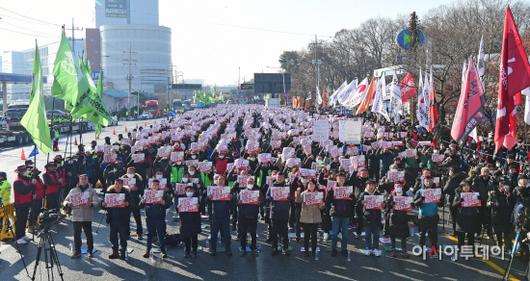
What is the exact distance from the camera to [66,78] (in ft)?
53.9

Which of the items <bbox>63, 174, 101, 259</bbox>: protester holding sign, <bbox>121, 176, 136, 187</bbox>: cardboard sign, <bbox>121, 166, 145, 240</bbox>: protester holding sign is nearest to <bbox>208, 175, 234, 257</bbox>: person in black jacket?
<bbox>121, 166, 145, 240</bbox>: protester holding sign

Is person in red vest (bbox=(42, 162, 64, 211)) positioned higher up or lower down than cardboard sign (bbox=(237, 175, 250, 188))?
lower down

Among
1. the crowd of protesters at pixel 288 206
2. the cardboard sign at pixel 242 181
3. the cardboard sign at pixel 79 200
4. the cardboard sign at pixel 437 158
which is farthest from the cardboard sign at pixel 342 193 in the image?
the cardboard sign at pixel 437 158

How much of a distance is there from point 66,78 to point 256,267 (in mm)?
8908

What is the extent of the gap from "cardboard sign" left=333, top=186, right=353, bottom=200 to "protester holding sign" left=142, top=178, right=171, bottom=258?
3299mm

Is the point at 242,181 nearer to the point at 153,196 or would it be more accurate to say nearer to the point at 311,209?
the point at 311,209

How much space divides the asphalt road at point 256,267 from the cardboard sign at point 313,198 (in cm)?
113

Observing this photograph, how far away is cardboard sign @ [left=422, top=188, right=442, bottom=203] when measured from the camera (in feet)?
36.4

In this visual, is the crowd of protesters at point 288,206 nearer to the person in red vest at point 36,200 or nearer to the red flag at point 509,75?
the person in red vest at point 36,200

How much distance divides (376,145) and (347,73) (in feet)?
204

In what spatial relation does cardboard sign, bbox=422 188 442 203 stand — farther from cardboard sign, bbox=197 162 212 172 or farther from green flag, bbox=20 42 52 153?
green flag, bbox=20 42 52 153

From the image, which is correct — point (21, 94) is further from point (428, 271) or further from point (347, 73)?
point (428, 271)

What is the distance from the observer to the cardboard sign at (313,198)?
11.2 m

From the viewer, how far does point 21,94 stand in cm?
15388
